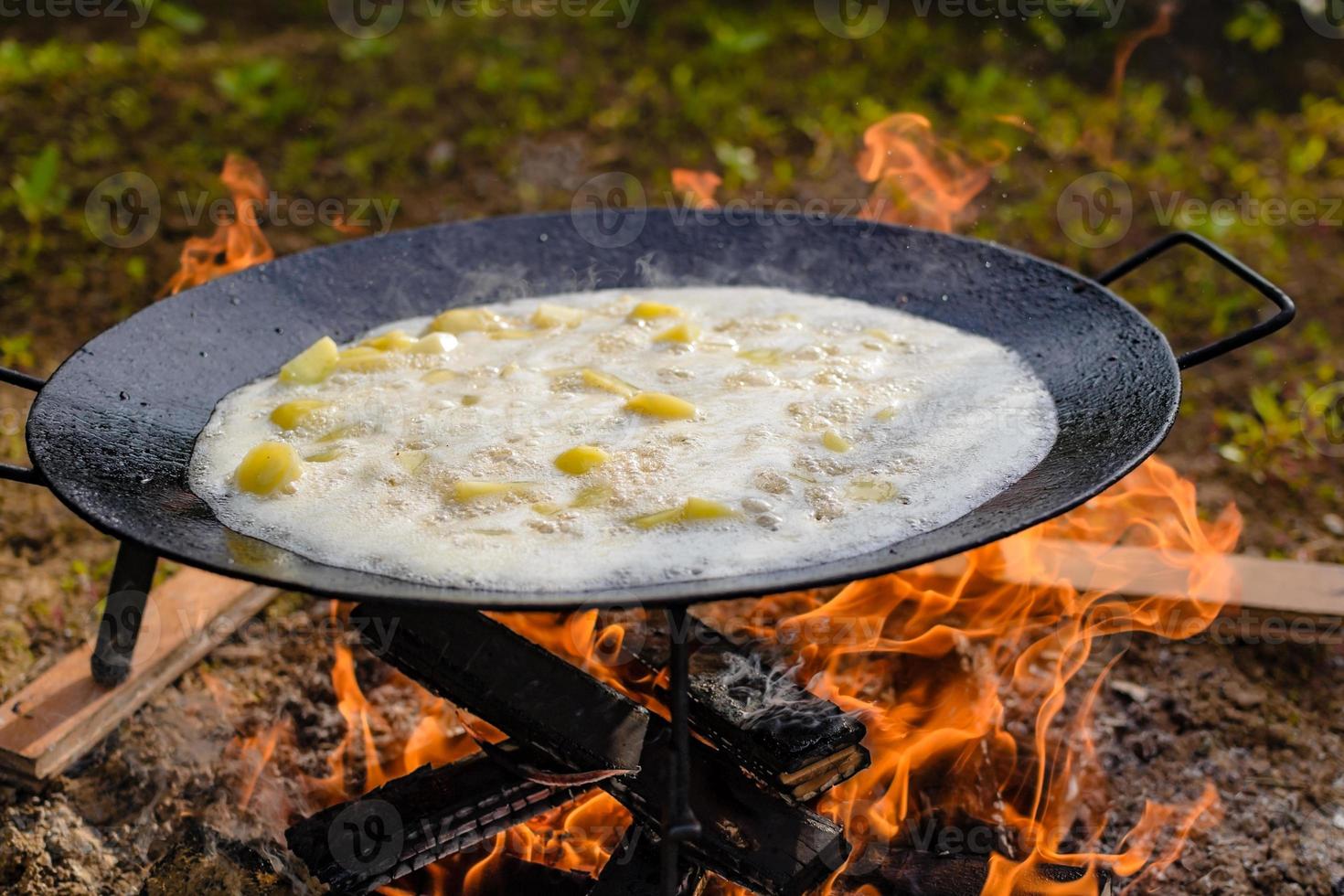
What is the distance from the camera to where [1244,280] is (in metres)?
2.21

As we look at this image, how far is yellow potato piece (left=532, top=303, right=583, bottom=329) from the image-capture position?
105 inches

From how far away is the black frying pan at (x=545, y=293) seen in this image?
161 centimetres

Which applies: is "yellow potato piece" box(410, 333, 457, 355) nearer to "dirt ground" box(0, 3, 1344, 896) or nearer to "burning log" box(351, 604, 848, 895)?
"burning log" box(351, 604, 848, 895)

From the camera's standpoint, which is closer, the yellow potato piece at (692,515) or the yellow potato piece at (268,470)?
the yellow potato piece at (692,515)

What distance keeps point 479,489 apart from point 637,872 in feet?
2.61

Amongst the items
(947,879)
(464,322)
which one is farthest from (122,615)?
(947,879)

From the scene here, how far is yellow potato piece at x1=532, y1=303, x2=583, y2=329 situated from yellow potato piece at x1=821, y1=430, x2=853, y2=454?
0.85 m

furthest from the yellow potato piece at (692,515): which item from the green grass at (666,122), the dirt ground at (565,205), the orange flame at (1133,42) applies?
the orange flame at (1133,42)

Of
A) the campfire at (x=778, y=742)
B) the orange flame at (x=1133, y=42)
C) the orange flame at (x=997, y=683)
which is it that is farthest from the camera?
the orange flame at (x=1133, y=42)

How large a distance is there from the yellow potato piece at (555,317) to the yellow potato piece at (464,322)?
0.09 m

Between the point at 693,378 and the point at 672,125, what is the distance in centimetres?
428

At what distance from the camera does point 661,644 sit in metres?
2.60

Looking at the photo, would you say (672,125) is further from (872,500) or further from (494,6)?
(872,500)

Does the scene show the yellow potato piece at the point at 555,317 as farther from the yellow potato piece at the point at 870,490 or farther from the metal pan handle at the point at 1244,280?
the metal pan handle at the point at 1244,280
